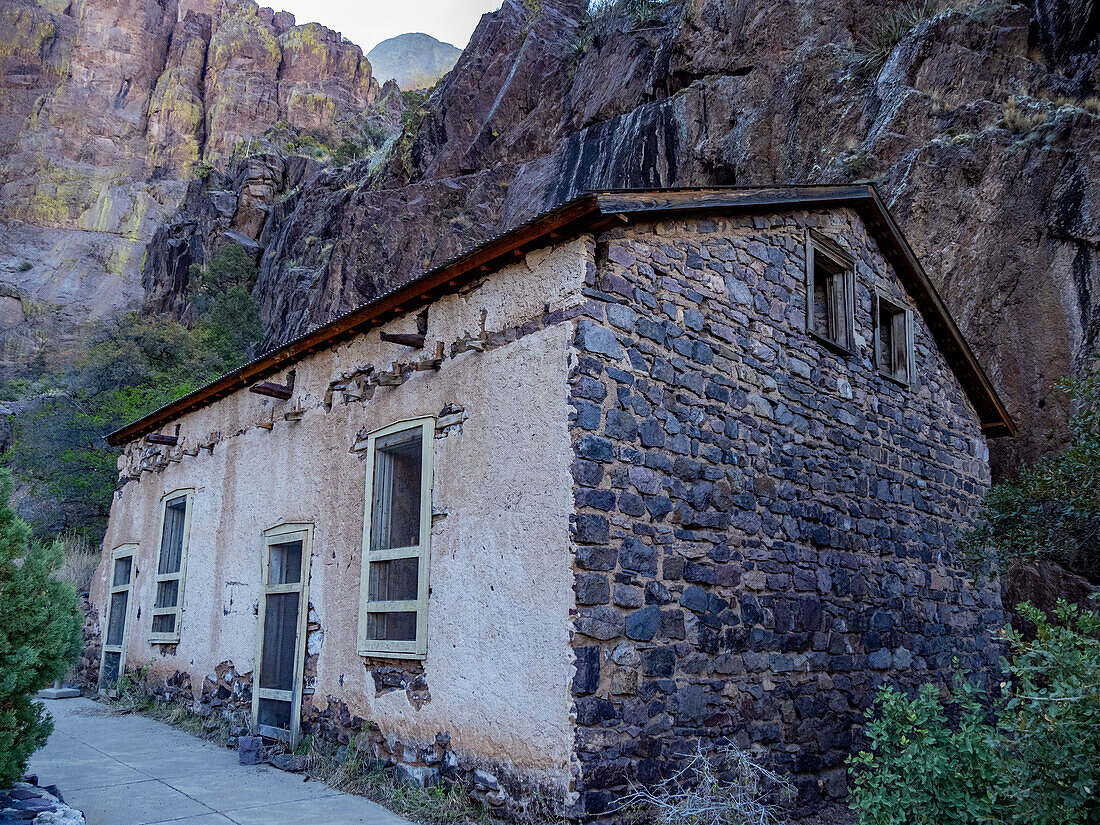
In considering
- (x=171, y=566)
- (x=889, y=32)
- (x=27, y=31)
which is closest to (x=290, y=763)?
(x=171, y=566)

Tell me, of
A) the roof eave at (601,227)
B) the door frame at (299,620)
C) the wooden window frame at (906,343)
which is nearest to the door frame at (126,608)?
the roof eave at (601,227)

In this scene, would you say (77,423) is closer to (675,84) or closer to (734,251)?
(675,84)

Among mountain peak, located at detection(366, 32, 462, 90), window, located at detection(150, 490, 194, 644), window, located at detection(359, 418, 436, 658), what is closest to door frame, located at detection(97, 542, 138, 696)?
window, located at detection(150, 490, 194, 644)

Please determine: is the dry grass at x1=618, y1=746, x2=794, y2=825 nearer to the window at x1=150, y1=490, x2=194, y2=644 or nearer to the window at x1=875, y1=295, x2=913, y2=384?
the window at x1=875, y1=295, x2=913, y2=384

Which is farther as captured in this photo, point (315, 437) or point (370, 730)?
point (315, 437)

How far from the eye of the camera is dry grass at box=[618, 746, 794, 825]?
4.96 meters

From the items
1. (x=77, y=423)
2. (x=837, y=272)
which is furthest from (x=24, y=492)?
(x=837, y=272)

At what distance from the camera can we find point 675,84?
18.1 metres

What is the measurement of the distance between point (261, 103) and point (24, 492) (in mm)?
35341

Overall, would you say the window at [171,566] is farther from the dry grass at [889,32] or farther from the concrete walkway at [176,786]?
the dry grass at [889,32]

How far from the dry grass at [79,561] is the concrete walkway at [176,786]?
8736 mm

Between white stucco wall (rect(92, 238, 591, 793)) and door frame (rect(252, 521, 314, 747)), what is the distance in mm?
132

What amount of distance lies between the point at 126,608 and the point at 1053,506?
1216cm

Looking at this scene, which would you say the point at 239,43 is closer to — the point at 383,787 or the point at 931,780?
the point at 383,787
